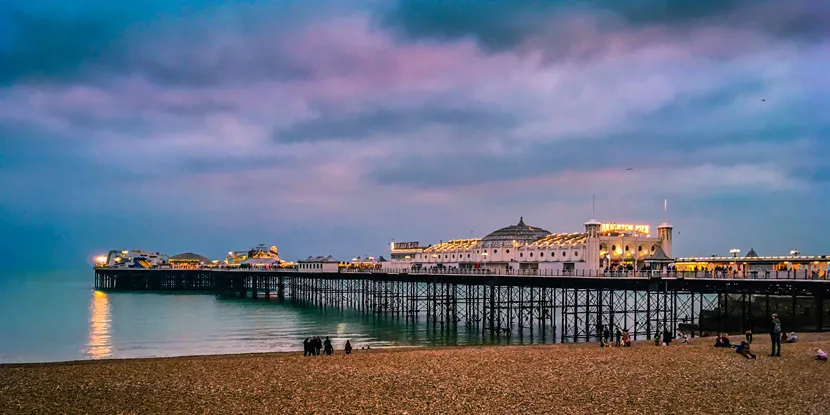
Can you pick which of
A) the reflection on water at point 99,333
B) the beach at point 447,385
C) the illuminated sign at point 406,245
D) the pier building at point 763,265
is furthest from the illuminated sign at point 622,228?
the illuminated sign at point 406,245

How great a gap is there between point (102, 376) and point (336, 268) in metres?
71.3

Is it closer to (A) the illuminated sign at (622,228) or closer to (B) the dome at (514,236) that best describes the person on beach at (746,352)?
(A) the illuminated sign at (622,228)

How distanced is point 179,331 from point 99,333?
5.40m

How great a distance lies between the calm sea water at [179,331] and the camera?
40.2 meters

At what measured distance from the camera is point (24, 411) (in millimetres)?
17453

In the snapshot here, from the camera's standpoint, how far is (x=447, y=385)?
1984 centimetres

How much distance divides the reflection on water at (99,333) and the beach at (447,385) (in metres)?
13.2

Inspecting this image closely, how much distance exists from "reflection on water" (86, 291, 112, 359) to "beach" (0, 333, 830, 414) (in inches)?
519

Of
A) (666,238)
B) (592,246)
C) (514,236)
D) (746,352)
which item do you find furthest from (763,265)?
(746,352)

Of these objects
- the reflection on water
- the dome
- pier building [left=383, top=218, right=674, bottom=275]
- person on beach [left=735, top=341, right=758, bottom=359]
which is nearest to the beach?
person on beach [left=735, top=341, right=758, bottom=359]

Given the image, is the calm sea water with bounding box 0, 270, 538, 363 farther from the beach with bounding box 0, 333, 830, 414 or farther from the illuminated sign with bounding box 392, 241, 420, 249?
the illuminated sign with bounding box 392, 241, 420, 249

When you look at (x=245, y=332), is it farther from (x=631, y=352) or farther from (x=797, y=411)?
(x=797, y=411)

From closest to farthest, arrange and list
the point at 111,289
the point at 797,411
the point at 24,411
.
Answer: the point at 797,411, the point at 24,411, the point at 111,289

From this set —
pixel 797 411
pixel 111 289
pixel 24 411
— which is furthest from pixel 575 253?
pixel 111 289
